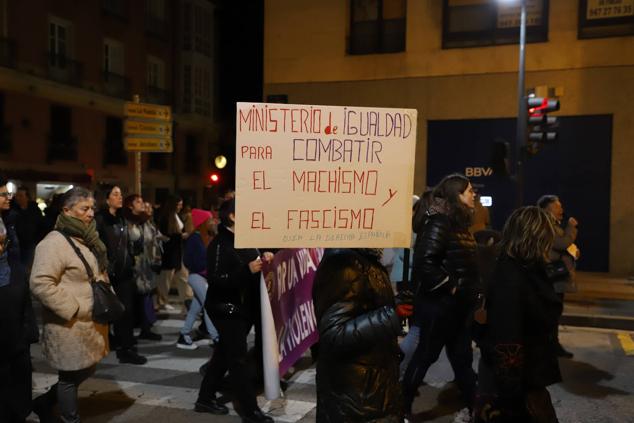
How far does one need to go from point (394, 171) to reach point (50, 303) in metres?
2.48

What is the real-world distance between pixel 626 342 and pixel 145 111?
811 cm

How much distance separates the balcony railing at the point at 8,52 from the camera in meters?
25.0

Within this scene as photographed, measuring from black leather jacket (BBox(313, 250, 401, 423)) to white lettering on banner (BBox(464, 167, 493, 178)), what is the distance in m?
13.8

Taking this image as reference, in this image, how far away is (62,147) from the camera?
92.6 ft

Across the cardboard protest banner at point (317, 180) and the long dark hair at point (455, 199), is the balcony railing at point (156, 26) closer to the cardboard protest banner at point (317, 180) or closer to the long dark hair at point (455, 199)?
the long dark hair at point (455, 199)

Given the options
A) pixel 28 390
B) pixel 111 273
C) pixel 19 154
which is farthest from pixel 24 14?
pixel 28 390

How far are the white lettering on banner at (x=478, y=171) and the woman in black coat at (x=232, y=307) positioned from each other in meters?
12.0

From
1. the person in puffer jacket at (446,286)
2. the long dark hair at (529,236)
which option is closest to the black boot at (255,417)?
the person in puffer jacket at (446,286)

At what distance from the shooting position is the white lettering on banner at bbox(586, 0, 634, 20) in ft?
48.7

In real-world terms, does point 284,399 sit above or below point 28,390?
below

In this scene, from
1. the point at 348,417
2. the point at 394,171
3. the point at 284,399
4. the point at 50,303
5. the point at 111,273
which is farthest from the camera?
the point at 111,273

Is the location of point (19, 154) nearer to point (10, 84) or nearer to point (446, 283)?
point (10, 84)

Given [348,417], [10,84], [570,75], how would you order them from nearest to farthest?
[348,417]
[570,75]
[10,84]

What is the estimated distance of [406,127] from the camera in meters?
3.35
